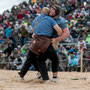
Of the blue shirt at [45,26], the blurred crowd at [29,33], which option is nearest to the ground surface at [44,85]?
the blue shirt at [45,26]

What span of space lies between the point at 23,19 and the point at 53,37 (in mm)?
12732

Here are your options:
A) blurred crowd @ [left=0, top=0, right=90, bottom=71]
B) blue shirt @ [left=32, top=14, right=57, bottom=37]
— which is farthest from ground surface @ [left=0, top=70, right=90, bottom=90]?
blurred crowd @ [left=0, top=0, right=90, bottom=71]

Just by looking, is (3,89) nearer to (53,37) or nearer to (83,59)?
(53,37)

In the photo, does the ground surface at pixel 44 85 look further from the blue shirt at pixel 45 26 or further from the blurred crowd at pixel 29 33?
the blurred crowd at pixel 29 33

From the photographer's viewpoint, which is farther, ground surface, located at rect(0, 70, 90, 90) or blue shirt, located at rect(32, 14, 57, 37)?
blue shirt, located at rect(32, 14, 57, 37)

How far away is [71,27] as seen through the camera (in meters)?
15.5

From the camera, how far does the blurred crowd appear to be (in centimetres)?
1336

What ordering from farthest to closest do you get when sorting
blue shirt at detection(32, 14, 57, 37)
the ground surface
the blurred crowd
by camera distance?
the blurred crowd, blue shirt at detection(32, 14, 57, 37), the ground surface

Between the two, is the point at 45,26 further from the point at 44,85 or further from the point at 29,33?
the point at 29,33

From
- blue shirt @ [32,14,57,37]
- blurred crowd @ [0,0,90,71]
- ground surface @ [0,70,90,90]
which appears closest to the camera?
ground surface @ [0,70,90,90]

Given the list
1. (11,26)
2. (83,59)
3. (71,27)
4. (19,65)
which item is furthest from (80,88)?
(11,26)

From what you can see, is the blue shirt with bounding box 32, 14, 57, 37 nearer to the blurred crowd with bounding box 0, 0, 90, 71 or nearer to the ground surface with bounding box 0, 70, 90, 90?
the ground surface with bounding box 0, 70, 90, 90

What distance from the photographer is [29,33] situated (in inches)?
633

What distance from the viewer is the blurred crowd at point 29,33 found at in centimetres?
1336
